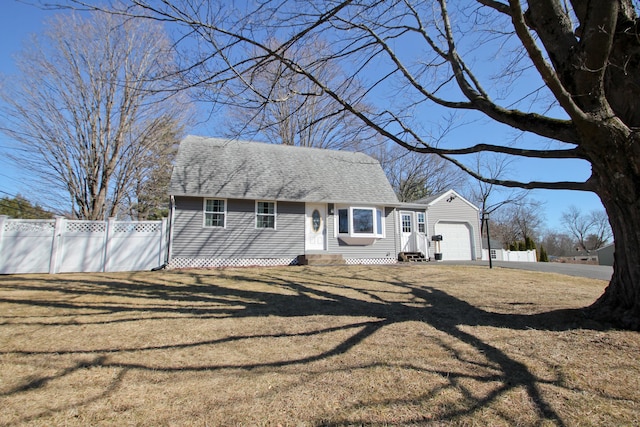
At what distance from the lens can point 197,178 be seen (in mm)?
13055

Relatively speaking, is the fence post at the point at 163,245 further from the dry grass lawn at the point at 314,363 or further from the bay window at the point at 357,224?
the bay window at the point at 357,224

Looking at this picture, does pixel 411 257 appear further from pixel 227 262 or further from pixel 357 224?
pixel 227 262

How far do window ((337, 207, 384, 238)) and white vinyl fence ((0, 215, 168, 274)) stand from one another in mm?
7315

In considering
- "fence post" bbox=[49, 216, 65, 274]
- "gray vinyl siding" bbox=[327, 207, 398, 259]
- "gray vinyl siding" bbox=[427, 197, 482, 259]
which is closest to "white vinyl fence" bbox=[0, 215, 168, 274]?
"fence post" bbox=[49, 216, 65, 274]

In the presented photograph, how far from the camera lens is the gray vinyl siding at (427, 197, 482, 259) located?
62.2 ft

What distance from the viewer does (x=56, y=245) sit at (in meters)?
10.7

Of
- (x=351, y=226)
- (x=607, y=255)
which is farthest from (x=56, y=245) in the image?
(x=607, y=255)

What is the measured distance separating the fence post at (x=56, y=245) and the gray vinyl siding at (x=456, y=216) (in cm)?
1683

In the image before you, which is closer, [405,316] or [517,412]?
[517,412]

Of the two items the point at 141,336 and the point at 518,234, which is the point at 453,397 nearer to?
the point at 141,336

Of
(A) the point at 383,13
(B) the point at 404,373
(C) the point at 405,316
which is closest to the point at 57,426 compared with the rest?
(B) the point at 404,373

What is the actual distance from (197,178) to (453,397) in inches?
488

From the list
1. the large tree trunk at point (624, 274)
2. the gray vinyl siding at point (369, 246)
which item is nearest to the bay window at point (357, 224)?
the gray vinyl siding at point (369, 246)

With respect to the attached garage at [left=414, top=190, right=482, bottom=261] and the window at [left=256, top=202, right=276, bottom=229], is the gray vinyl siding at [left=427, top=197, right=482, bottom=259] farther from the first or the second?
the window at [left=256, top=202, right=276, bottom=229]
